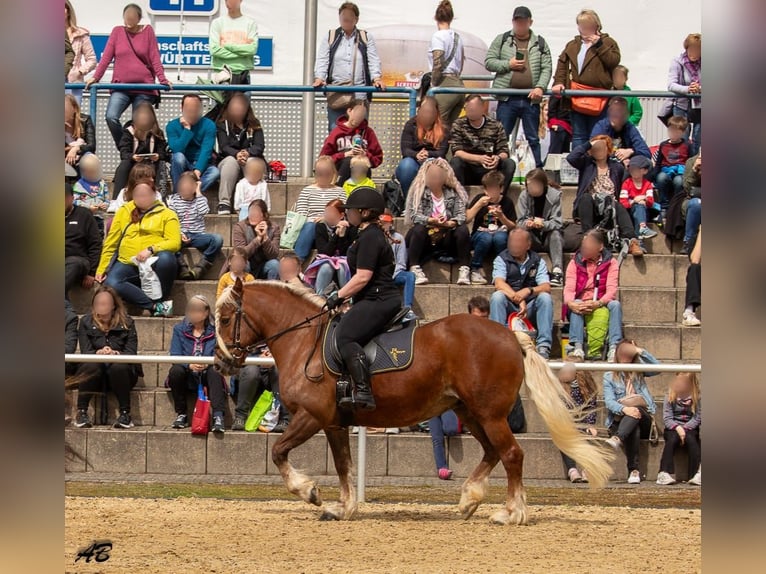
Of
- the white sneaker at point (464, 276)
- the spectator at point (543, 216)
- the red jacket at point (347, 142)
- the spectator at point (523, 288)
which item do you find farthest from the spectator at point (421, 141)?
the spectator at point (523, 288)

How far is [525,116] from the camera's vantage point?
15.3 m

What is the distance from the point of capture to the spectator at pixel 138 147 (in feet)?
49.3

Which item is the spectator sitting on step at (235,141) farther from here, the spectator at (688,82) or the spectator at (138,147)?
the spectator at (688,82)

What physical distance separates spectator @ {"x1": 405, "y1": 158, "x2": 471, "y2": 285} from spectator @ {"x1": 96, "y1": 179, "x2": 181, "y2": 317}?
277 centimetres

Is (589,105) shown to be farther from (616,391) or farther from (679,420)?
(679,420)

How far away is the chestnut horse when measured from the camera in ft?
29.7

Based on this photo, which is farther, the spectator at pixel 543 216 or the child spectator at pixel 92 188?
the child spectator at pixel 92 188

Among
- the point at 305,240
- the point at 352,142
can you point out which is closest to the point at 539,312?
the point at 305,240

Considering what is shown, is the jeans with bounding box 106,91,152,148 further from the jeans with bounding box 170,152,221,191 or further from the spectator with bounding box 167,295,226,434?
the spectator with bounding box 167,295,226,434

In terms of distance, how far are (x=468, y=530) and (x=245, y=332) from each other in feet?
7.86

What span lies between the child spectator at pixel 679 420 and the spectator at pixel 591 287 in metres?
1.26

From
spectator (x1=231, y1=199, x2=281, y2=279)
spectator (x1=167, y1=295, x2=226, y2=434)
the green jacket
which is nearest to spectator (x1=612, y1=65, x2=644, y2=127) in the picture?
the green jacket
